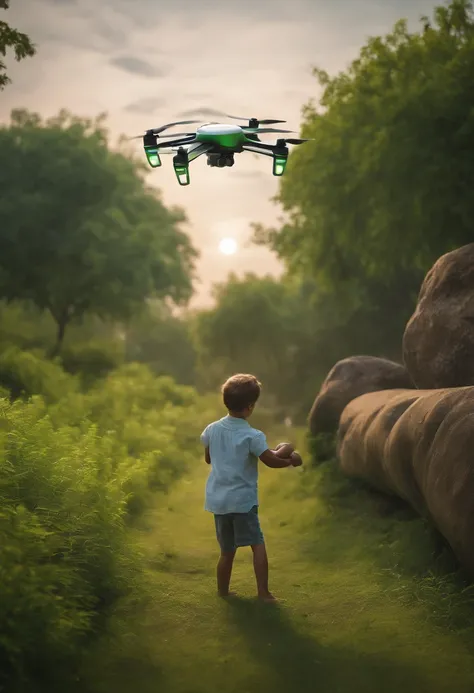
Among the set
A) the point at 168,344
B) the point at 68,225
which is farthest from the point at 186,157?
the point at 168,344

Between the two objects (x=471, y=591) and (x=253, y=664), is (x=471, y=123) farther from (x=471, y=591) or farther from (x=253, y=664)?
(x=253, y=664)

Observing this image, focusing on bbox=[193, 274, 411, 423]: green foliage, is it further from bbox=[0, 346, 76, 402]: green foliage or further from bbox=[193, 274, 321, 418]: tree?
bbox=[0, 346, 76, 402]: green foliage

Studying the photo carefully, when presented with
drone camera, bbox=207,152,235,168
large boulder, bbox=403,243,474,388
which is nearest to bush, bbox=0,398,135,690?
drone camera, bbox=207,152,235,168

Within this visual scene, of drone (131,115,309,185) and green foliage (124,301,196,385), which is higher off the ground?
drone (131,115,309,185)

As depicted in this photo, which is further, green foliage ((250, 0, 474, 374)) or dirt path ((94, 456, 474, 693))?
green foliage ((250, 0, 474, 374))

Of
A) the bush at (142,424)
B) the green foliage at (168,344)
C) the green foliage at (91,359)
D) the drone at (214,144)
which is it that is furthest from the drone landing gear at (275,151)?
the green foliage at (168,344)

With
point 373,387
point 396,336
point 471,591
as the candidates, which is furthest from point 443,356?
point 396,336
